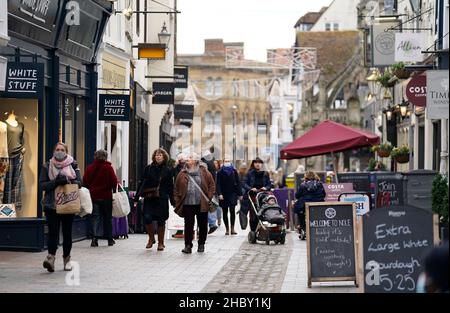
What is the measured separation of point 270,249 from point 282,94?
300 feet

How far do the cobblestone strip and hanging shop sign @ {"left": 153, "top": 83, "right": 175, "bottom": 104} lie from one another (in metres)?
15.1

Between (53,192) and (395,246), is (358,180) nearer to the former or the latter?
A: (53,192)

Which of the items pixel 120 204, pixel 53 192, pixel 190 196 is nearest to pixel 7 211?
pixel 120 204

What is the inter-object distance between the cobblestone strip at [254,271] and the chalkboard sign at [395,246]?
214cm

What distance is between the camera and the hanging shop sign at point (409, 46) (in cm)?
3119

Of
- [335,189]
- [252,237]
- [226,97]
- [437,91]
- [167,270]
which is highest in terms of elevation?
[226,97]

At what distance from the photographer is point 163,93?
37.7 metres

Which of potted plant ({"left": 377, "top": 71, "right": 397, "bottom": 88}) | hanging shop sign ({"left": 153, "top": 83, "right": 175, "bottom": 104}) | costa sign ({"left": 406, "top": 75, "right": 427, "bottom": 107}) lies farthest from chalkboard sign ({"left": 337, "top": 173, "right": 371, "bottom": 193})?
hanging shop sign ({"left": 153, "top": 83, "right": 175, "bottom": 104})

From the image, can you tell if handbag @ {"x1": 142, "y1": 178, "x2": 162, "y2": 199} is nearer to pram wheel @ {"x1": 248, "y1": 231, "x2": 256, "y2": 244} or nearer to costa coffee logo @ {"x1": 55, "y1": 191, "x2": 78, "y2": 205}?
pram wheel @ {"x1": 248, "y1": 231, "x2": 256, "y2": 244}

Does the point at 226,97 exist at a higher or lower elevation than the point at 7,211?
higher

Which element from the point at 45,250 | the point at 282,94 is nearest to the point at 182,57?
the point at 282,94

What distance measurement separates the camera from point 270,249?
2206 cm

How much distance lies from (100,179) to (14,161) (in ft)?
5.37

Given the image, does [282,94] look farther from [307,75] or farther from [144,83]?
[144,83]
